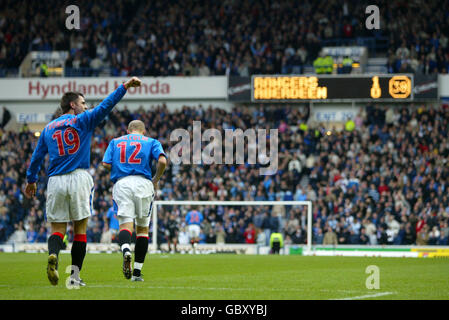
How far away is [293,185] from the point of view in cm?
3077

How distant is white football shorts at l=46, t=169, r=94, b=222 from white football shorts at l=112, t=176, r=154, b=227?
4.57ft

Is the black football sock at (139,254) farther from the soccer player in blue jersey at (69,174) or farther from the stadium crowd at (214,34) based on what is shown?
the stadium crowd at (214,34)

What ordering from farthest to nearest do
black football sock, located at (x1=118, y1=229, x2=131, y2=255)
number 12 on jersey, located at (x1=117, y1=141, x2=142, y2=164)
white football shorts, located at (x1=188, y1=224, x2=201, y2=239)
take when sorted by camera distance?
1. white football shorts, located at (x1=188, y1=224, x2=201, y2=239)
2. number 12 on jersey, located at (x1=117, y1=141, x2=142, y2=164)
3. black football sock, located at (x1=118, y1=229, x2=131, y2=255)

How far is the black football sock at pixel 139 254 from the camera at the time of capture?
10.7 meters

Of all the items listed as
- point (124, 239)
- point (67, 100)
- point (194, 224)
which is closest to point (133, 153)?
point (124, 239)

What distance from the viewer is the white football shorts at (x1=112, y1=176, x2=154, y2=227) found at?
10734mm

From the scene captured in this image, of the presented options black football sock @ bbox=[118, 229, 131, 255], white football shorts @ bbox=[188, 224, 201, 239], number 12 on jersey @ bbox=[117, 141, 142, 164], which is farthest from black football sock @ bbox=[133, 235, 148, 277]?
white football shorts @ bbox=[188, 224, 201, 239]

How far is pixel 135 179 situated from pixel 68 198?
1687 millimetres

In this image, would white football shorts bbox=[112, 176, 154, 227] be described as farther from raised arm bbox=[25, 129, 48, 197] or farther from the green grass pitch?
raised arm bbox=[25, 129, 48, 197]

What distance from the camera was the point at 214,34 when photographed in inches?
1463

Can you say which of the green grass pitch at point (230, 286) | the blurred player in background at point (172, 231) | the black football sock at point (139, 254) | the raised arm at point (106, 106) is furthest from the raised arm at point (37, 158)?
the blurred player in background at point (172, 231)

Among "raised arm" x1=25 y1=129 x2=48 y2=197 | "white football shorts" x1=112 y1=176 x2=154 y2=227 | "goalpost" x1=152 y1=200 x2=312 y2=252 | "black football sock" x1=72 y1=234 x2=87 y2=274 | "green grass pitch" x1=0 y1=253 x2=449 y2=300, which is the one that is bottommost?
"goalpost" x1=152 y1=200 x2=312 y2=252

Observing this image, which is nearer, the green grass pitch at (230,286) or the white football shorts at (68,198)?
the green grass pitch at (230,286)

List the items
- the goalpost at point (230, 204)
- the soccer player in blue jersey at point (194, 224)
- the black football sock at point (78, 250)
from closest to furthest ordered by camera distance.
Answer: the black football sock at point (78, 250)
the soccer player in blue jersey at point (194, 224)
the goalpost at point (230, 204)
